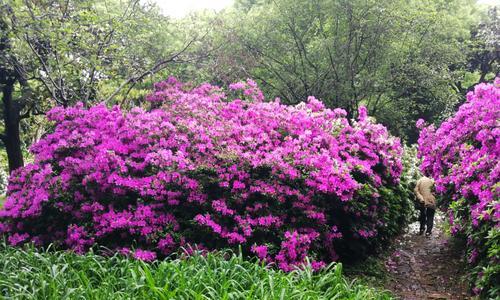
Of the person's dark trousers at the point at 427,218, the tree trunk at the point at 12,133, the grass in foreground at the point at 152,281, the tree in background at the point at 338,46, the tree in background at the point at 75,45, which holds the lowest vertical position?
the grass in foreground at the point at 152,281

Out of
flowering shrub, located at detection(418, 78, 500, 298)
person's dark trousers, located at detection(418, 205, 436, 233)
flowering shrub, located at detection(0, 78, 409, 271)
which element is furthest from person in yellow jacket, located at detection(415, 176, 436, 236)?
flowering shrub, located at detection(0, 78, 409, 271)

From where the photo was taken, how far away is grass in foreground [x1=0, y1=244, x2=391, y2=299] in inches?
138

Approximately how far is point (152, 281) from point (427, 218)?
21.4 feet

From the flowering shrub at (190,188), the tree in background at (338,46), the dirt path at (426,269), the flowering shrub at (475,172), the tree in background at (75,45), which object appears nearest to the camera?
the flowering shrub at (475,172)

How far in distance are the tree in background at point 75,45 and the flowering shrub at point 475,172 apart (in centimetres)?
479

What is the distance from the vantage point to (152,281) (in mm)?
3615

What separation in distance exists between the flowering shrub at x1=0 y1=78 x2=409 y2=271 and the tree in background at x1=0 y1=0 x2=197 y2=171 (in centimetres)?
125

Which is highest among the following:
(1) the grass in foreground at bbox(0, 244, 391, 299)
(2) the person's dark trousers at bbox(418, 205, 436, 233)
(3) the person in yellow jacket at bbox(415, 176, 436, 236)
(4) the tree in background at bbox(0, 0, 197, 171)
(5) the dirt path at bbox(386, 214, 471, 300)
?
(4) the tree in background at bbox(0, 0, 197, 171)

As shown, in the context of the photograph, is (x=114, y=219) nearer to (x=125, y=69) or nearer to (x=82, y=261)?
(x=82, y=261)

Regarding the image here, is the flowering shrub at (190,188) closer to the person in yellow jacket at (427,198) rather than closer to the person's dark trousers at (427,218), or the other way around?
the person in yellow jacket at (427,198)

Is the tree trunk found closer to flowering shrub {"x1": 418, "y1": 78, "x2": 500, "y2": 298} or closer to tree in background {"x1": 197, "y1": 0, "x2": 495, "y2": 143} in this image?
tree in background {"x1": 197, "y1": 0, "x2": 495, "y2": 143}

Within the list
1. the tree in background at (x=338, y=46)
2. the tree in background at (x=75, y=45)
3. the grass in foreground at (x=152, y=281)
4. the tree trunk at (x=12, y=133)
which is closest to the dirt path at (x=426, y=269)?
the grass in foreground at (x=152, y=281)

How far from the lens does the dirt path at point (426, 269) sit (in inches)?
226

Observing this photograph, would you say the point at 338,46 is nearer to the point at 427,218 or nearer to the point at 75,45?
the point at 427,218
